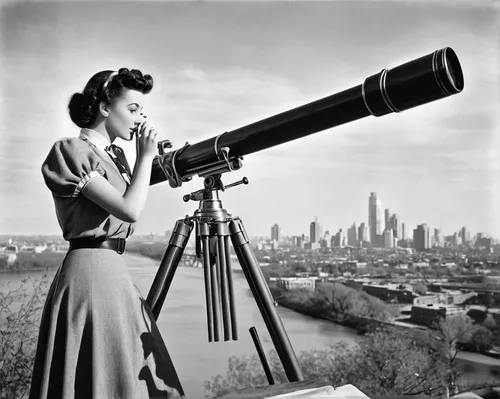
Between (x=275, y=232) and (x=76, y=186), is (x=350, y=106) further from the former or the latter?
(x=275, y=232)

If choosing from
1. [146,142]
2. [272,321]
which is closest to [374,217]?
[272,321]

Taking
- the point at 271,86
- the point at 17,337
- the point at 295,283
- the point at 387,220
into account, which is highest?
the point at 271,86

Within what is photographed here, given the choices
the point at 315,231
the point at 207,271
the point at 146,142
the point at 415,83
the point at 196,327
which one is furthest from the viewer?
the point at 315,231

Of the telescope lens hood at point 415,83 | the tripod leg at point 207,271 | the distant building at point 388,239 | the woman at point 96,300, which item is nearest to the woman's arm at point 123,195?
the woman at point 96,300

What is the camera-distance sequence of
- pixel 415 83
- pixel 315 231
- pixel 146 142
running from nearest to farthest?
1. pixel 415 83
2. pixel 146 142
3. pixel 315 231

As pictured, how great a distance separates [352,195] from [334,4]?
746mm

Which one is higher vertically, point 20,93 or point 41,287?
point 20,93

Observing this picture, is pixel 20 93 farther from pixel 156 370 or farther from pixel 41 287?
pixel 156 370

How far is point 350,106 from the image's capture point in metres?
1.05

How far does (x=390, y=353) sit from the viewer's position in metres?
2.06

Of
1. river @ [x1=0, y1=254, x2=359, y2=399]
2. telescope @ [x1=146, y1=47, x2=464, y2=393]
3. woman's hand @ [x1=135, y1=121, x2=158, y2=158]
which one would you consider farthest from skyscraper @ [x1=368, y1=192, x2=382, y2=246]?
woman's hand @ [x1=135, y1=121, x2=158, y2=158]

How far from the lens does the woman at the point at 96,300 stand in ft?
3.17

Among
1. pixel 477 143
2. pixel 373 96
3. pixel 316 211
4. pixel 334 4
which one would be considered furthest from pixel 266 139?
pixel 477 143

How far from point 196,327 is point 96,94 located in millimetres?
1115
